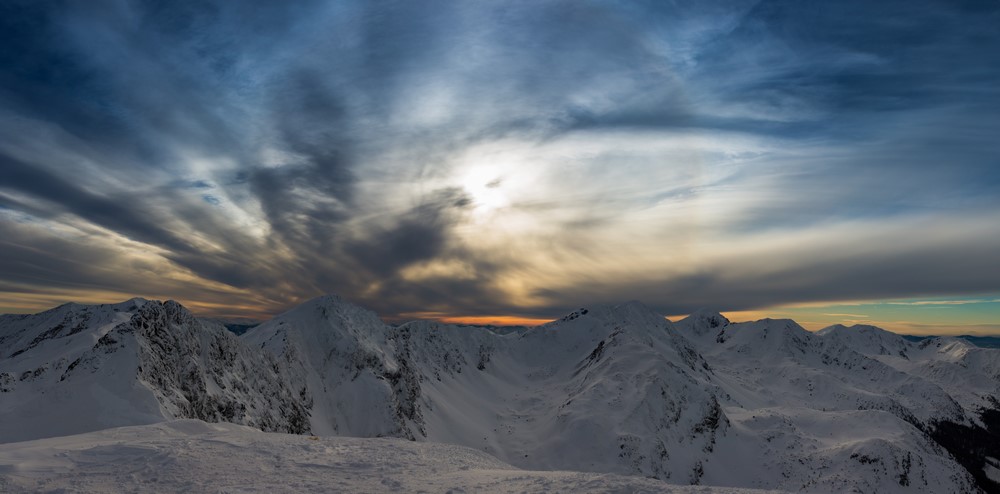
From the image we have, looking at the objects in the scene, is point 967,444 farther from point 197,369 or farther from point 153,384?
point 153,384

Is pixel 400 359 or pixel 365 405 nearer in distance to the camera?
→ pixel 365 405

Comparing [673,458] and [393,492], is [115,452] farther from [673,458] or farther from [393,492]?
[673,458]

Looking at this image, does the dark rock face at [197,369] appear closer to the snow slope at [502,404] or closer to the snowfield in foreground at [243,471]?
the snow slope at [502,404]

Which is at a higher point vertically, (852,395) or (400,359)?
(400,359)

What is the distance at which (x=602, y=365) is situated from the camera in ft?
440

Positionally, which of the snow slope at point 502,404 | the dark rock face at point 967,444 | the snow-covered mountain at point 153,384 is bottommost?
the dark rock face at point 967,444

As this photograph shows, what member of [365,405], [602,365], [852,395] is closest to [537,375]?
[602,365]

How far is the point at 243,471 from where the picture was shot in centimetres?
1667

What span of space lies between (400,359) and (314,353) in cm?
2104

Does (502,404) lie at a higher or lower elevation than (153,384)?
lower

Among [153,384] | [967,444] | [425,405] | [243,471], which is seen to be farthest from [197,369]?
[967,444]

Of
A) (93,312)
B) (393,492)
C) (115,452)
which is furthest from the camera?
(93,312)

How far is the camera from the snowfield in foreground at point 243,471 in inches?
583

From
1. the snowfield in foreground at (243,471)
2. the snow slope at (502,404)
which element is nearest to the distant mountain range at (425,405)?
the snow slope at (502,404)
